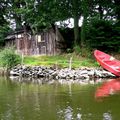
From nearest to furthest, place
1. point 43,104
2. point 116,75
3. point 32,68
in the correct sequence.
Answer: point 43,104 < point 116,75 < point 32,68

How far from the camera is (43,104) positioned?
49.9 feet

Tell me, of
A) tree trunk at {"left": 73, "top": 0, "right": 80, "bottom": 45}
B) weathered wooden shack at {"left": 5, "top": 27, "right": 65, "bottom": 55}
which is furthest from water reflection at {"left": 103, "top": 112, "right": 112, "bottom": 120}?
weathered wooden shack at {"left": 5, "top": 27, "right": 65, "bottom": 55}

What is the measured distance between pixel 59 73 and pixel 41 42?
12283 mm

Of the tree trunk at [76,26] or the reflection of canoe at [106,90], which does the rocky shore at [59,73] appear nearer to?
the reflection of canoe at [106,90]

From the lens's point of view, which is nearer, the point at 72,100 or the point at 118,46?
the point at 72,100

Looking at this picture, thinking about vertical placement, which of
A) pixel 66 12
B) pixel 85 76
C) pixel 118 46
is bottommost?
pixel 85 76

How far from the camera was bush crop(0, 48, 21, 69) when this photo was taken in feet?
102

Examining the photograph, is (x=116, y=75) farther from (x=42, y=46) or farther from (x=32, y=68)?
(x=42, y=46)

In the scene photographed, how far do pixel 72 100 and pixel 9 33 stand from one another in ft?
110

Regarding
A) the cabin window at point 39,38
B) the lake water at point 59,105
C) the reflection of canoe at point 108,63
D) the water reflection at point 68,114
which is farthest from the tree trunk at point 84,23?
the water reflection at point 68,114

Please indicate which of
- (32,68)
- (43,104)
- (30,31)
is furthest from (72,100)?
(30,31)

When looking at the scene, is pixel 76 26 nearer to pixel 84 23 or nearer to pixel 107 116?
pixel 84 23

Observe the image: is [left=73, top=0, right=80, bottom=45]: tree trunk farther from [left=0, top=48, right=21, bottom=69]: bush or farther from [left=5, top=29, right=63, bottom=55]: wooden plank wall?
[left=0, top=48, right=21, bottom=69]: bush

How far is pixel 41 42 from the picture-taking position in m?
39.4
